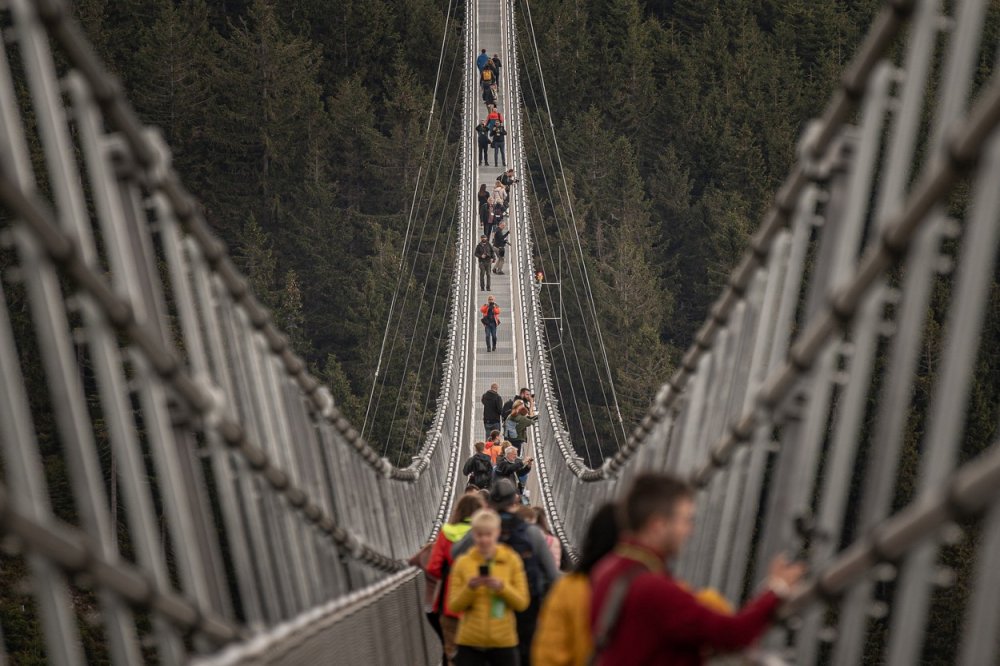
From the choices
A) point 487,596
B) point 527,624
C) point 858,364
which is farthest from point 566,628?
point 527,624

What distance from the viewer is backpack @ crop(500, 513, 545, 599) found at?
260 inches

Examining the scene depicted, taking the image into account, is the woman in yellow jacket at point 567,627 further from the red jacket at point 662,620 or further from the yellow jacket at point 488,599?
the yellow jacket at point 488,599

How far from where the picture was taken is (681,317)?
215 ft

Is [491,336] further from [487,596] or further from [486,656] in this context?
[487,596]

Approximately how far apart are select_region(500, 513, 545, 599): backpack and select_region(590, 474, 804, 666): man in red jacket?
306 centimetres

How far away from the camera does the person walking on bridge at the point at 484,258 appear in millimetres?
28734

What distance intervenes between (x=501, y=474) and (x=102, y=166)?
9.24m

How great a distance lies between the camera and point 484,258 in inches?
1148

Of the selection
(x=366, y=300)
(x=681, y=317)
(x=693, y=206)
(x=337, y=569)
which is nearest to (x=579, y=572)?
(x=337, y=569)

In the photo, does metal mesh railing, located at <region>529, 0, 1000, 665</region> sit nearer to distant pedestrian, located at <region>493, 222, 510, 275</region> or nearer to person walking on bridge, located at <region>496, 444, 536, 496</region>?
person walking on bridge, located at <region>496, 444, 536, 496</region>

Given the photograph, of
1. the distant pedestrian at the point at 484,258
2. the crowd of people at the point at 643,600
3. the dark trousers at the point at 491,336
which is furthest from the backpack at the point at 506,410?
the crowd of people at the point at 643,600

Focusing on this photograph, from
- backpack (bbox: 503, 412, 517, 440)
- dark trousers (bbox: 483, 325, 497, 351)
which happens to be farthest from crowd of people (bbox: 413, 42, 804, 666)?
dark trousers (bbox: 483, 325, 497, 351)

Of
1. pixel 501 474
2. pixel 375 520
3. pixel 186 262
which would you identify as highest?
pixel 186 262

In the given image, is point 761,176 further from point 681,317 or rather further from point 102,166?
point 102,166
